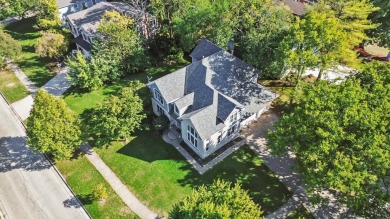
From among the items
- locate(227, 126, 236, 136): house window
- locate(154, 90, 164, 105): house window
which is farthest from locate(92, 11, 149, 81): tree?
locate(227, 126, 236, 136): house window

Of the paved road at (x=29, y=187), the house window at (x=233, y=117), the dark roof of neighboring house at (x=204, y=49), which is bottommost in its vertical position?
the paved road at (x=29, y=187)

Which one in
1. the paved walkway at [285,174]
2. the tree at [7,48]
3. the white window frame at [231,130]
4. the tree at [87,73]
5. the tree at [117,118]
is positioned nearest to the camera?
the paved walkway at [285,174]

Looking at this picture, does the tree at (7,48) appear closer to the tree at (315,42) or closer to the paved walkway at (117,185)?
the paved walkway at (117,185)

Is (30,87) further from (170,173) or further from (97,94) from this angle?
(170,173)

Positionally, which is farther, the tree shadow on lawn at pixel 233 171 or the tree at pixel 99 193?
the tree shadow on lawn at pixel 233 171

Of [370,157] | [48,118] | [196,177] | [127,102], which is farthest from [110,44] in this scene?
[370,157]

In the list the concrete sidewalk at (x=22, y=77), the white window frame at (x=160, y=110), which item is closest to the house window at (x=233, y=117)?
the white window frame at (x=160, y=110)
